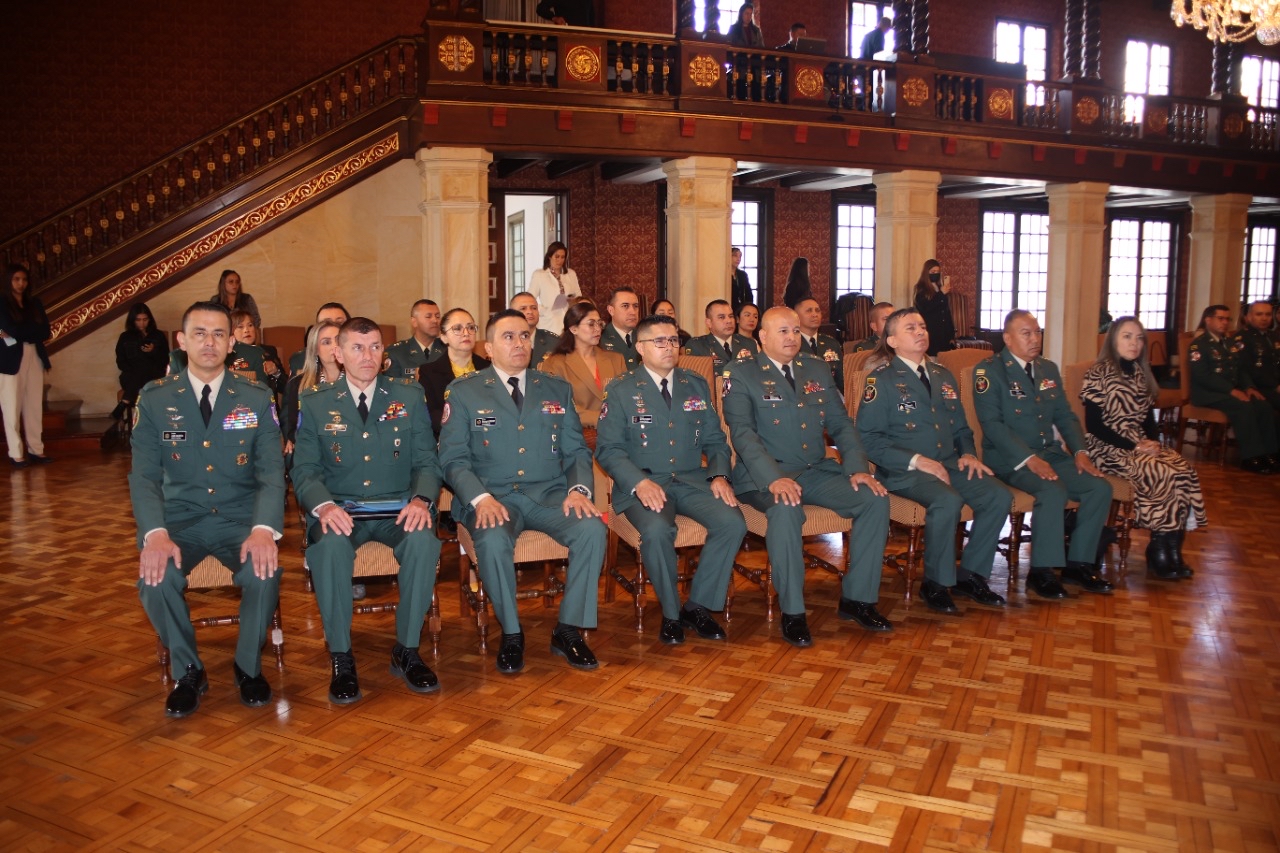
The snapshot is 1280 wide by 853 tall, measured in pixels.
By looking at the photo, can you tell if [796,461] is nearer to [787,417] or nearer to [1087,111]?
[787,417]

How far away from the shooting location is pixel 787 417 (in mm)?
4832

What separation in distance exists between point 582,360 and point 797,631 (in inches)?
90.3

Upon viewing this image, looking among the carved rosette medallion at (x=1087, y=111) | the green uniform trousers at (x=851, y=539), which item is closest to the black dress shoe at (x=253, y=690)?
the green uniform trousers at (x=851, y=539)

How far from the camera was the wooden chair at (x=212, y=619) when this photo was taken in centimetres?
372

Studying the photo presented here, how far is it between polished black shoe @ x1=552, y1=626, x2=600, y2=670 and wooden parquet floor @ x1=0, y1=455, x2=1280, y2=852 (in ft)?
0.26

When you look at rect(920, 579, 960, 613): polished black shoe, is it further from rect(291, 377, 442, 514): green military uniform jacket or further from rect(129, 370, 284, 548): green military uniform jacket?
rect(129, 370, 284, 548): green military uniform jacket

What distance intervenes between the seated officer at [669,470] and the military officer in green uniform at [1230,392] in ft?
18.4

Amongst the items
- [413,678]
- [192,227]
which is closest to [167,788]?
[413,678]

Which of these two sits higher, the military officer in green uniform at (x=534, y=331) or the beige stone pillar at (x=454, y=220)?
the beige stone pillar at (x=454, y=220)

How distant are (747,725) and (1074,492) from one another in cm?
253

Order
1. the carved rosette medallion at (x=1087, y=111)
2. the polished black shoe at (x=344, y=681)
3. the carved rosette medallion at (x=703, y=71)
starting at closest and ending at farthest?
the polished black shoe at (x=344, y=681)
the carved rosette medallion at (x=703, y=71)
the carved rosette medallion at (x=1087, y=111)

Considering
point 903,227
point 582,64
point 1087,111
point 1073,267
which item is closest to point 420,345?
point 582,64

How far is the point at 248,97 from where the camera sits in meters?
11.8

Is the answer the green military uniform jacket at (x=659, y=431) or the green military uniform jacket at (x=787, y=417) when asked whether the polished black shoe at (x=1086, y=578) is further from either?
the green military uniform jacket at (x=659, y=431)
